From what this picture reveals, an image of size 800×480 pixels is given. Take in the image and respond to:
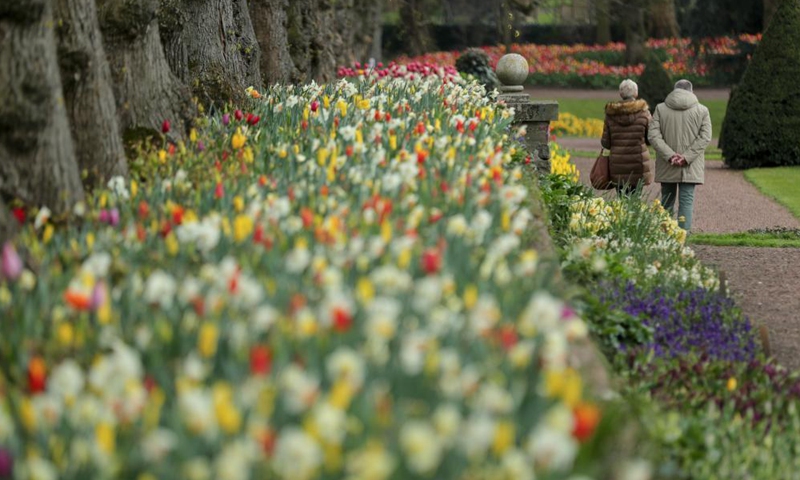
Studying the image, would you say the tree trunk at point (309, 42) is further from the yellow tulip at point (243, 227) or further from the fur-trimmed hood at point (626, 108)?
the yellow tulip at point (243, 227)

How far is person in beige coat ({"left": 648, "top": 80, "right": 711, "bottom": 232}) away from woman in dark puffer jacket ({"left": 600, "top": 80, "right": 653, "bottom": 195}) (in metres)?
0.33

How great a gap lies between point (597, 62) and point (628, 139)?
999 inches

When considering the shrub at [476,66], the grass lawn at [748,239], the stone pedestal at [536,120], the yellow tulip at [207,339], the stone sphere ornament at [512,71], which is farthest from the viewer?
the shrub at [476,66]

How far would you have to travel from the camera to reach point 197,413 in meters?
2.70

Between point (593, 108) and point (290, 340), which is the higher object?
point (290, 340)

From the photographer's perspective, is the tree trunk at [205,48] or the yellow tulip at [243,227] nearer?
the yellow tulip at [243,227]

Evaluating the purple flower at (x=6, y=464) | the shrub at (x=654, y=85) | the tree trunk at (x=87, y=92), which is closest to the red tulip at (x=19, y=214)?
the tree trunk at (x=87, y=92)

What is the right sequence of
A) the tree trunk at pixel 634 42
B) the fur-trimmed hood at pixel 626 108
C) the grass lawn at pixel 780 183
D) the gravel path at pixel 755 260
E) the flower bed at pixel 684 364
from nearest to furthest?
1. the flower bed at pixel 684 364
2. the gravel path at pixel 755 260
3. the fur-trimmed hood at pixel 626 108
4. the grass lawn at pixel 780 183
5. the tree trunk at pixel 634 42

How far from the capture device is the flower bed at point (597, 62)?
33.9m

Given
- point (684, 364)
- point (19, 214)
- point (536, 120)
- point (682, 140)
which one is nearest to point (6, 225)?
point (19, 214)

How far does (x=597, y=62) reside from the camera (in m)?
36.6

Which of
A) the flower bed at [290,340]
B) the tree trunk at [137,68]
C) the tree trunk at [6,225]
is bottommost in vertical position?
the flower bed at [290,340]

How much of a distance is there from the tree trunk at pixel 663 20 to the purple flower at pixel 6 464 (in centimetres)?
3670

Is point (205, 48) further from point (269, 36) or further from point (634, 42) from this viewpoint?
point (634, 42)
